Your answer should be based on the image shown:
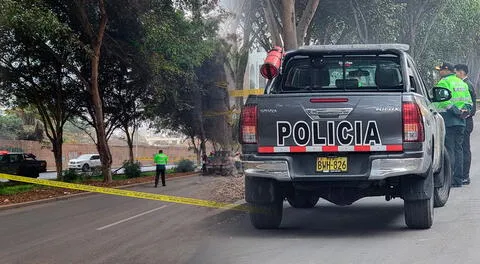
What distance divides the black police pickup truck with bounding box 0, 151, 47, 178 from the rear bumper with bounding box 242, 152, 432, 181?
103 ft

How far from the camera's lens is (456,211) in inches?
367

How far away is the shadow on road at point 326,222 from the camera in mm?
8109

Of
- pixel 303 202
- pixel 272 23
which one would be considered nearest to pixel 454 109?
pixel 303 202

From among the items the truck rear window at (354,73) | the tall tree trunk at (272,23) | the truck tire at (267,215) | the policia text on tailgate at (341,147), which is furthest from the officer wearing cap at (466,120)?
the tall tree trunk at (272,23)

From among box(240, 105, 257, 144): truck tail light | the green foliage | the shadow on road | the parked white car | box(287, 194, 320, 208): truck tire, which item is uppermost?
the green foliage

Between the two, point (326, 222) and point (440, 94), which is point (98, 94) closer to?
point (440, 94)

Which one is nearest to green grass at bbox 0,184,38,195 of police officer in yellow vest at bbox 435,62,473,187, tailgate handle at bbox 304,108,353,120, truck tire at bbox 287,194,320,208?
truck tire at bbox 287,194,320,208

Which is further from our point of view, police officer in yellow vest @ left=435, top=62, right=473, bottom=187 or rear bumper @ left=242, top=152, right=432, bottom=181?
police officer in yellow vest @ left=435, top=62, right=473, bottom=187

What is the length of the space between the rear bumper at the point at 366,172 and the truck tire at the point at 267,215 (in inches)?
25.7

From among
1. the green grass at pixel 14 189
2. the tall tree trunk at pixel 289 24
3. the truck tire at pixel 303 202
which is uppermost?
the tall tree trunk at pixel 289 24

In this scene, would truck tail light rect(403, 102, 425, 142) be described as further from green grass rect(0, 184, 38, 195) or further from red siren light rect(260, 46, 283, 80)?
green grass rect(0, 184, 38, 195)

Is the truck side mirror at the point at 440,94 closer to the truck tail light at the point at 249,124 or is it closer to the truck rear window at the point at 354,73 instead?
the truck rear window at the point at 354,73

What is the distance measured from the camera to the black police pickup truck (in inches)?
1436

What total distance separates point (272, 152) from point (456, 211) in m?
3.32
